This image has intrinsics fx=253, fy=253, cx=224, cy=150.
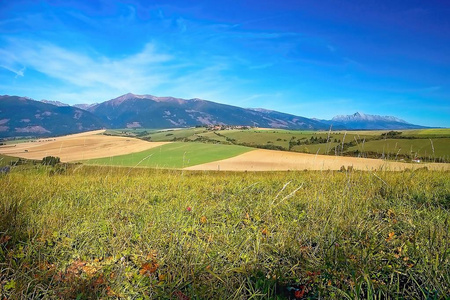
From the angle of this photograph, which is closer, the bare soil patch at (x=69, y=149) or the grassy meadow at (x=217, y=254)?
the grassy meadow at (x=217, y=254)

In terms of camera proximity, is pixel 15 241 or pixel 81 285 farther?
pixel 15 241

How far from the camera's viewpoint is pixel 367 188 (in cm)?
662

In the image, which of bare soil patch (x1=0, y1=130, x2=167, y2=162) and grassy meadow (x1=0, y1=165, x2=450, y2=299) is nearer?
grassy meadow (x1=0, y1=165, x2=450, y2=299)

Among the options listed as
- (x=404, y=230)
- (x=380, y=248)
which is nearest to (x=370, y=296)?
(x=380, y=248)

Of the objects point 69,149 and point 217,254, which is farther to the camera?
point 69,149

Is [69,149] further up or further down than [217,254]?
further down

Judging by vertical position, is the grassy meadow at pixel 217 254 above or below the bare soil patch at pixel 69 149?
above

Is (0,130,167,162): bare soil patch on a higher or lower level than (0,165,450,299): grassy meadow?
lower

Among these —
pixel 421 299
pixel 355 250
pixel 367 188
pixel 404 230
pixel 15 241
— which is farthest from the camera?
pixel 367 188

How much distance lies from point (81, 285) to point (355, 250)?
3.14m

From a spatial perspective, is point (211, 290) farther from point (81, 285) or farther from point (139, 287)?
point (81, 285)

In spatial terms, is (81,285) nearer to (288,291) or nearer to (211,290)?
(211,290)

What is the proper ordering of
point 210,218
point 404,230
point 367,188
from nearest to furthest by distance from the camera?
point 404,230, point 210,218, point 367,188

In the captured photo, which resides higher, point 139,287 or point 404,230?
point 404,230
